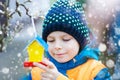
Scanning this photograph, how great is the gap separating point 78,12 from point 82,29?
94mm

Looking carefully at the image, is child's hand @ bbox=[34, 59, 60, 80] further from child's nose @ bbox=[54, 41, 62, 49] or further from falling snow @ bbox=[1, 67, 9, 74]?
falling snow @ bbox=[1, 67, 9, 74]

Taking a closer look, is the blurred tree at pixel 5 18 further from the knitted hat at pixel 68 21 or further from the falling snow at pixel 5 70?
the knitted hat at pixel 68 21

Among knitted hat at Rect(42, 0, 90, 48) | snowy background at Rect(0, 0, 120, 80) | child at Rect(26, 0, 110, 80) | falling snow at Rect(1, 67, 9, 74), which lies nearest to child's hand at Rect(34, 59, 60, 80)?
child at Rect(26, 0, 110, 80)

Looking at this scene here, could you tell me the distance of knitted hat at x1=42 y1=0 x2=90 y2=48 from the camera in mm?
2227

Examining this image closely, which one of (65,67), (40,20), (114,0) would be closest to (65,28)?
(65,67)

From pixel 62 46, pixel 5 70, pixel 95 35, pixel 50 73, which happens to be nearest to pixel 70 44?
pixel 62 46

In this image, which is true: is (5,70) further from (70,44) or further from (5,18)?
(70,44)

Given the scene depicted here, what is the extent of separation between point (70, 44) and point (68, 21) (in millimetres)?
119

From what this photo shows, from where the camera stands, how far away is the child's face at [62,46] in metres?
2.22

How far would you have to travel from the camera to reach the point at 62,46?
7.29 feet

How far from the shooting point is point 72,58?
7.43ft

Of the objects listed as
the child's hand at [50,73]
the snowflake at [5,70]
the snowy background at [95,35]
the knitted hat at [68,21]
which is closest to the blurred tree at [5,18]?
the snowy background at [95,35]

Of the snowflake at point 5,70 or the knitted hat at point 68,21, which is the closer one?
the knitted hat at point 68,21

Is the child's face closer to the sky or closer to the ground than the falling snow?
closer to the sky
